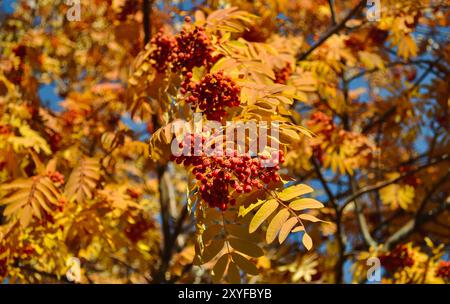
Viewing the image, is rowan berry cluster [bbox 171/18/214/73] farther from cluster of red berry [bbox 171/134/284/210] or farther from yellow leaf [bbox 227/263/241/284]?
yellow leaf [bbox 227/263/241/284]

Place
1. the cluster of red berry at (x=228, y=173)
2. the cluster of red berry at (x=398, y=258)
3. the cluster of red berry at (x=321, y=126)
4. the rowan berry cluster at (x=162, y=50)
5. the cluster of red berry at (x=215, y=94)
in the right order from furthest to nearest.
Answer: the cluster of red berry at (x=321, y=126)
the cluster of red berry at (x=398, y=258)
the rowan berry cluster at (x=162, y=50)
the cluster of red berry at (x=215, y=94)
the cluster of red berry at (x=228, y=173)

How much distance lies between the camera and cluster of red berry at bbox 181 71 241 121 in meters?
3.26

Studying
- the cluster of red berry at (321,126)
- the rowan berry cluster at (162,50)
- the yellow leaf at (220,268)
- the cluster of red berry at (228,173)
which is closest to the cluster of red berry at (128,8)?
the rowan berry cluster at (162,50)

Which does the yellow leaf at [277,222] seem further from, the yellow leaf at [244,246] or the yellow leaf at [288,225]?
the yellow leaf at [244,246]

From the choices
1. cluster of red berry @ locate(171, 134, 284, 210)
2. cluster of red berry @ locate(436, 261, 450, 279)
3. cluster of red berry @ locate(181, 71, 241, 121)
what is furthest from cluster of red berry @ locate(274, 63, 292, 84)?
cluster of red berry @ locate(436, 261, 450, 279)

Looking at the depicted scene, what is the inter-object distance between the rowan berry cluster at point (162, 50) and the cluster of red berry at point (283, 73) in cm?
114

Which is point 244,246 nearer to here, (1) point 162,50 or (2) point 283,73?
(1) point 162,50

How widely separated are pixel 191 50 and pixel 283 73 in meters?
1.37

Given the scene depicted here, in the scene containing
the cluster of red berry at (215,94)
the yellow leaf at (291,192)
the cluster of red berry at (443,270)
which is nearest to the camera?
the yellow leaf at (291,192)

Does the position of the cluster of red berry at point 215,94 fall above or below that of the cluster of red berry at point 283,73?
below

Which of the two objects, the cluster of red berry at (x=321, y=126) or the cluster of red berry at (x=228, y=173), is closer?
the cluster of red berry at (x=228, y=173)

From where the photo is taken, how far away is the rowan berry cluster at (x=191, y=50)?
3754 mm

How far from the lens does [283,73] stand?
16.2ft
